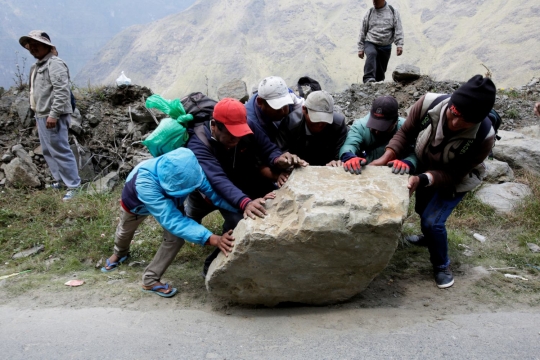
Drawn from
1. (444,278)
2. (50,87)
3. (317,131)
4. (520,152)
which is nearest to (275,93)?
(317,131)

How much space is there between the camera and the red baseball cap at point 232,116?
276cm

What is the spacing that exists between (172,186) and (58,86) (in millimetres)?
2996

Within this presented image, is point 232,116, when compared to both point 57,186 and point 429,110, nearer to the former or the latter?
point 429,110

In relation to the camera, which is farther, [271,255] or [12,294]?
[12,294]

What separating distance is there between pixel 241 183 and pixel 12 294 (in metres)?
2.09

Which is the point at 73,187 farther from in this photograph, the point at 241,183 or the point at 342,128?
the point at 342,128

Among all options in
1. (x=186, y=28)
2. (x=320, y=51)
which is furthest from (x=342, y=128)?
(x=186, y=28)

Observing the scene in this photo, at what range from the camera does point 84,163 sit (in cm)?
600

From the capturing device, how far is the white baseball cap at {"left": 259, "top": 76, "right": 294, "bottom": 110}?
307cm

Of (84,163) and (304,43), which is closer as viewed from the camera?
(84,163)

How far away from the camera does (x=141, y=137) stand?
20.7 feet

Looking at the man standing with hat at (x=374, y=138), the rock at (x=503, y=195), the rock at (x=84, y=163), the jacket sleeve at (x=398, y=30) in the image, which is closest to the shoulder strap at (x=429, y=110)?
the man standing with hat at (x=374, y=138)

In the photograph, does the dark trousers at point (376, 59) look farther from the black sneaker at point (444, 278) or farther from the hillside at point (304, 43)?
the hillside at point (304, 43)

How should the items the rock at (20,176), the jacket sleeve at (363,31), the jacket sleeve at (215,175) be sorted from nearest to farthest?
the jacket sleeve at (215,175) < the rock at (20,176) < the jacket sleeve at (363,31)
